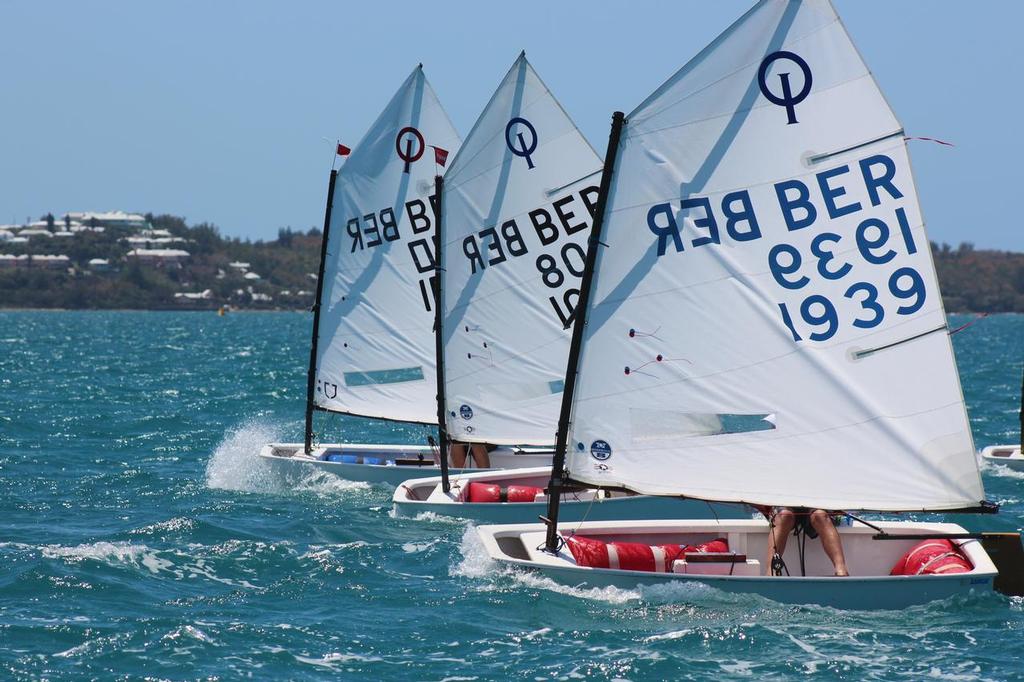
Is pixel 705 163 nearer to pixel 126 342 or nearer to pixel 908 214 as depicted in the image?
pixel 908 214

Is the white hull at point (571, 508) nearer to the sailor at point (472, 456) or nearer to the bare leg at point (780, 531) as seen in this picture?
the sailor at point (472, 456)

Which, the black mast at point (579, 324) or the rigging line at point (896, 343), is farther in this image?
the black mast at point (579, 324)

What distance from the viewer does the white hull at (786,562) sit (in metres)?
14.3

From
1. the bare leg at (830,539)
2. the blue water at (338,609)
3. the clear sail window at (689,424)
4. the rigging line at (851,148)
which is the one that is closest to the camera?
the blue water at (338,609)

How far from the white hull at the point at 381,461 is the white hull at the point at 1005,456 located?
377 inches

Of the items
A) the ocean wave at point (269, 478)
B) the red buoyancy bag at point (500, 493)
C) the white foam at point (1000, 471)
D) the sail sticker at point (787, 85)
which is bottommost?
the red buoyancy bag at point (500, 493)

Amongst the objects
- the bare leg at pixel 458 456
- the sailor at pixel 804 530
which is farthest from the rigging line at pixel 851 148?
the bare leg at pixel 458 456

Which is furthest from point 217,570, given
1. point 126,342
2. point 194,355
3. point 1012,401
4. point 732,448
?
point 126,342

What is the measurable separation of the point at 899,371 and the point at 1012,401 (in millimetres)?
34340

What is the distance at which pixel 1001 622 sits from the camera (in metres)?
14.0

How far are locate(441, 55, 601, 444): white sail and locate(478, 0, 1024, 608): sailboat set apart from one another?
567 centimetres

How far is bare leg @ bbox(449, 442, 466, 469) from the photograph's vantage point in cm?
2327

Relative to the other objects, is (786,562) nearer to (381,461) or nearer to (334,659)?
(334,659)

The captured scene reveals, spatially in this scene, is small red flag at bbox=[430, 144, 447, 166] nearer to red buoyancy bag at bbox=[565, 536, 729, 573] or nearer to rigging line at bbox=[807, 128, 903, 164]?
red buoyancy bag at bbox=[565, 536, 729, 573]
